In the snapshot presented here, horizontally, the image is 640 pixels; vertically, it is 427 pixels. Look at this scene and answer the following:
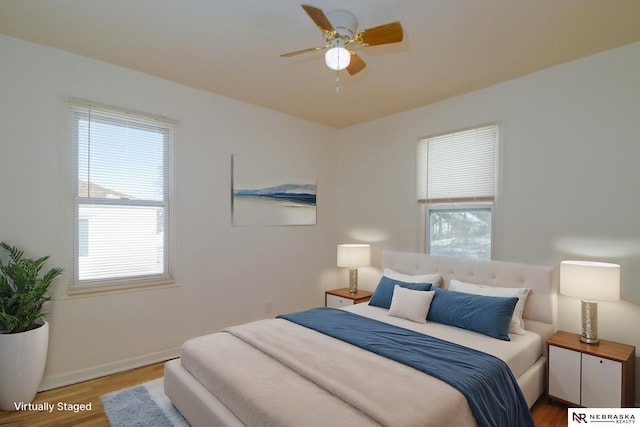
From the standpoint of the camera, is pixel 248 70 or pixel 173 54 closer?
pixel 173 54

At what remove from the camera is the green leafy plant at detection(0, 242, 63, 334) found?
2.36 m

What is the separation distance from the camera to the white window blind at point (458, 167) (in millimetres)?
3418

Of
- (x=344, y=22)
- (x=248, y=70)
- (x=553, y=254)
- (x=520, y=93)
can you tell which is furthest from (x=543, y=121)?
(x=248, y=70)

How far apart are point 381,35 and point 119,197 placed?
8.66 feet

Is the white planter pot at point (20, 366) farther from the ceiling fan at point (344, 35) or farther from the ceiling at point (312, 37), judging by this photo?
the ceiling fan at point (344, 35)

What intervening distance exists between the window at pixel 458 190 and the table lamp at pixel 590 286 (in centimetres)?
88

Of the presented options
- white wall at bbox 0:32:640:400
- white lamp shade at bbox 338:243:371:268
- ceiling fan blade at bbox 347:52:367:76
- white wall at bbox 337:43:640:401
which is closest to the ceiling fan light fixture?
ceiling fan blade at bbox 347:52:367:76

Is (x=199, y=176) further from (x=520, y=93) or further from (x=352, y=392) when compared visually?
(x=520, y=93)

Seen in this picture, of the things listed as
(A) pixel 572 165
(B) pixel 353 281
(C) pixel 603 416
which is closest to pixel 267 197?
(B) pixel 353 281

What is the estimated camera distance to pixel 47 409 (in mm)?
2451

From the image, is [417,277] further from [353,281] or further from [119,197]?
[119,197]

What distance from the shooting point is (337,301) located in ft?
13.7

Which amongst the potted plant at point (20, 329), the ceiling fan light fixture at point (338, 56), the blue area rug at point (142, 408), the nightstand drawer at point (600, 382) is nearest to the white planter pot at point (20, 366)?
the potted plant at point (20, 329)

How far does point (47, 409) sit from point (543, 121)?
4650 millimetres
